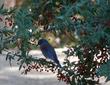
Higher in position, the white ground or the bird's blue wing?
the white ground

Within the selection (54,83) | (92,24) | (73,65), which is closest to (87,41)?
(92,24)

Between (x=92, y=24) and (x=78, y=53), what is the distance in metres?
0.32

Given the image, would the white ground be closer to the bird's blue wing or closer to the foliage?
the bird's blue wing

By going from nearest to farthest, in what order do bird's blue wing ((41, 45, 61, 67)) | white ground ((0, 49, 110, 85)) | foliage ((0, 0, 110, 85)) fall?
foliage ((0, 0, 110, 85))
bird's blue wing ((41, 45, 61, 67))
white ground ((0, 49, 110, 85))

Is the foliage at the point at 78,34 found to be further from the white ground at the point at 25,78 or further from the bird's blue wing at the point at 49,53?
the white ground at the point at 25,78

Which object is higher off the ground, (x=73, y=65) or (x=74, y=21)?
(x=74, y=21)

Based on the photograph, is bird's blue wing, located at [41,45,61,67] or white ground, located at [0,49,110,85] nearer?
bird's blue wing, located at [41,45,61,67]

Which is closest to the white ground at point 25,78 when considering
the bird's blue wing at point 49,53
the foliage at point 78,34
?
the bird's blue wing at point 49,53

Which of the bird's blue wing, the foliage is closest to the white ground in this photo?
the bird's blue wing

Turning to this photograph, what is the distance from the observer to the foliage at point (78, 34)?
2.41 m

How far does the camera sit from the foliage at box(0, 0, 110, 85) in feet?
7.91

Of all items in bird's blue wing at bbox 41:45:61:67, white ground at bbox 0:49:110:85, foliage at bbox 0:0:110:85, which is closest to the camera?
foliage at bbox 0:0:110:85

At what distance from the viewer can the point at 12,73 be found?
6.45 metres

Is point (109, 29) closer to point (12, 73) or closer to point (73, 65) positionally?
point (73, 65)
